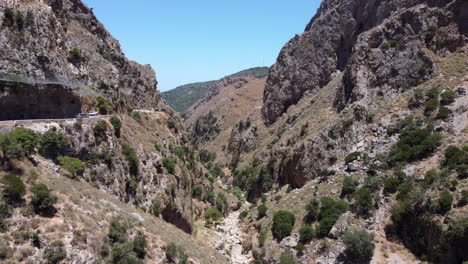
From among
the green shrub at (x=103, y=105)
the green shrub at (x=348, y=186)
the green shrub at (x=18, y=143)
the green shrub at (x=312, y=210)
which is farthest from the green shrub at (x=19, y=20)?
the green shrub at (x=348, y=186)

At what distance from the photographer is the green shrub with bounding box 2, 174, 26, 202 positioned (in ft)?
66.4

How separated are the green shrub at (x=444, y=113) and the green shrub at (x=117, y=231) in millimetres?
42400

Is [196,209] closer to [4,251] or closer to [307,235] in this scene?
[307,235]

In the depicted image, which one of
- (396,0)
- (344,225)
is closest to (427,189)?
(344,225)

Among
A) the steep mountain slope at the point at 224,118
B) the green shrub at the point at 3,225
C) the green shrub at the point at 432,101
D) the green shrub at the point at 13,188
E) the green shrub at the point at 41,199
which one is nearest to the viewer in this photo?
the green shrub at the point at 3,225

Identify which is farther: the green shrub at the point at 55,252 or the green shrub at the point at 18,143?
the green shrub at the point at 18,143

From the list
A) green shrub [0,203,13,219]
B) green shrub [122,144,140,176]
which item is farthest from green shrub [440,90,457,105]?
green shrub [0,203,13,219]

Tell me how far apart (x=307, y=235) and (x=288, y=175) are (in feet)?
85.6

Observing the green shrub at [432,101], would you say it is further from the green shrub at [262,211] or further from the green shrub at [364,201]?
the green shrub at [262,211]

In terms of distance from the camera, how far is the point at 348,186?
42406 mm

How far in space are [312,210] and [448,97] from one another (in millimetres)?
25248

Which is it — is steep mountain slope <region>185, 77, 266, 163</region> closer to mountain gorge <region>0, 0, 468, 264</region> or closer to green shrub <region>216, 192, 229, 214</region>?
green shrub <region>216, 192, 229, 214</region>

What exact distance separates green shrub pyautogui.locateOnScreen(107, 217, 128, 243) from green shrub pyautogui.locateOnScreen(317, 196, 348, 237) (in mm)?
24160

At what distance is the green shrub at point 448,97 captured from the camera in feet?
145
